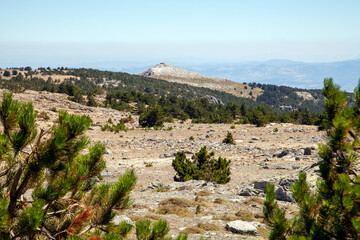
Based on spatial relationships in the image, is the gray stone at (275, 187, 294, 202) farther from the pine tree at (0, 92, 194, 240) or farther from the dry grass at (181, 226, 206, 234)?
the pine tree at (0, 92, 194, 240)

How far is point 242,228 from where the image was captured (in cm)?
876

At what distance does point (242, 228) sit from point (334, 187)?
19.7 feet

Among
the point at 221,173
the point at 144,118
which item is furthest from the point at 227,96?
the point at 221,173

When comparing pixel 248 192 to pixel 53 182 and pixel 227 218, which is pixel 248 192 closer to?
pixel 227 218

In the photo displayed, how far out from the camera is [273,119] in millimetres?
43688

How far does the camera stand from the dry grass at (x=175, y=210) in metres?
10.7

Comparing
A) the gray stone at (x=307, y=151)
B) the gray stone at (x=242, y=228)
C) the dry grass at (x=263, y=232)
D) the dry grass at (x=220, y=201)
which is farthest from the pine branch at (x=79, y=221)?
the gray stone at (x=307, y=151)

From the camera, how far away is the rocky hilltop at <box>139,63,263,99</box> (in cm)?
14150

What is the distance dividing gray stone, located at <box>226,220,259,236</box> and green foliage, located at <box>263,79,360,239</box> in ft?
15.4

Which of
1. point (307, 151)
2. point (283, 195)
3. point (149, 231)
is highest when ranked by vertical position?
point (149, 231)

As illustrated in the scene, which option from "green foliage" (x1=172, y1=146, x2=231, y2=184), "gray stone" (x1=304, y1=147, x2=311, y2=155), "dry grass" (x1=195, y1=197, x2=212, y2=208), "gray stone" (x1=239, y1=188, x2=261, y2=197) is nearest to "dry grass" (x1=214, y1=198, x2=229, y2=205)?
"dry grass" (x1=195, y1=197, x2=212, y2=208)

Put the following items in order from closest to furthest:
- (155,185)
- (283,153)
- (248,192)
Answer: (248,192)
(155,185)
(283,153)

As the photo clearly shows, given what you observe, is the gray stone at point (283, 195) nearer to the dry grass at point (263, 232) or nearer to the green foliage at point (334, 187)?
the dry grass at point (263, 232)

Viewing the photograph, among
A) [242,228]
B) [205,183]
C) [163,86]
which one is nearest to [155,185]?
[205,183]
